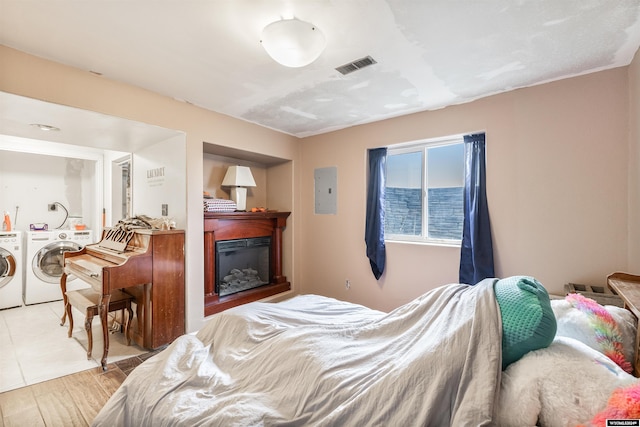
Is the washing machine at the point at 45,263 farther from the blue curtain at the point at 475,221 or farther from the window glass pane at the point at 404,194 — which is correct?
the blue curtain at the point at 475,221

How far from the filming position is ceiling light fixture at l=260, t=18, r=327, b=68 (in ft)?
5.08

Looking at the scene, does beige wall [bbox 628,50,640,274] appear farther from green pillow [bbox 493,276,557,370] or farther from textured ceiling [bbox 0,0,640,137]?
green pillow [bbox 493,276,557,370]

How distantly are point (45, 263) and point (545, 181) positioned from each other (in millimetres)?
5927

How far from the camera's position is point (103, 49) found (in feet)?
6.23

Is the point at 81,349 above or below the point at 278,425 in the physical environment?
below

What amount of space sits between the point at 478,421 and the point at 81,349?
10.5 ft

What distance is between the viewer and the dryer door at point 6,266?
11.4ft

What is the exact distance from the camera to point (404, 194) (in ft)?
10.9

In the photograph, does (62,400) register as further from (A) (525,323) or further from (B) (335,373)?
(A) (525,323)

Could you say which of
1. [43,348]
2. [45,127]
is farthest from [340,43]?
[43,348]

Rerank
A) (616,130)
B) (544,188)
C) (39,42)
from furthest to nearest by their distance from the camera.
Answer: (544,188) < (616,130) < (39,42)

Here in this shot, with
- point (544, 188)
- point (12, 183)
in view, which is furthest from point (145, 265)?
point (544, 188)

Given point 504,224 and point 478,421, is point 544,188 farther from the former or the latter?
point 478,421

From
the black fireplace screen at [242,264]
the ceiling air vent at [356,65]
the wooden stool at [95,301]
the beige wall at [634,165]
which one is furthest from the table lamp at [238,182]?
the beige wall at [634,165]
